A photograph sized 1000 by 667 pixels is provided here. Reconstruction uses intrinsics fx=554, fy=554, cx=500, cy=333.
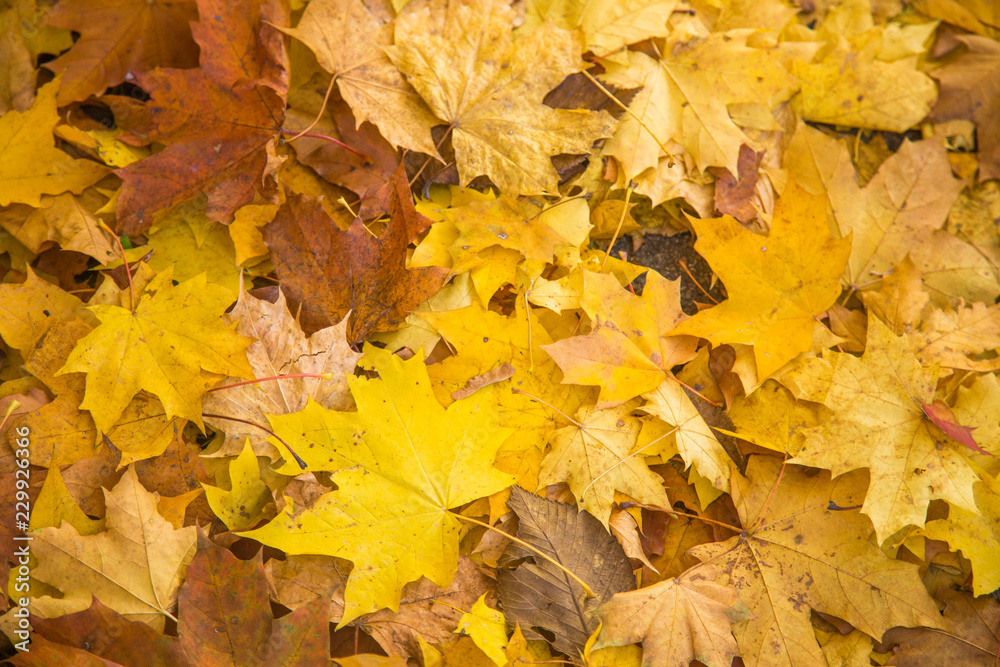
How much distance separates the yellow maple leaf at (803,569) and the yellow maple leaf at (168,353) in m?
1.30

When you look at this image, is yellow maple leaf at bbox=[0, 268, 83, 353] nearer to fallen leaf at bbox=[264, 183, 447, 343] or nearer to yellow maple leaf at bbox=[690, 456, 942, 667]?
fallen leaf at bbox=[264, 183, 447, 343]

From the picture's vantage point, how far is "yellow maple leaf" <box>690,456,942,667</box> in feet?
4.54

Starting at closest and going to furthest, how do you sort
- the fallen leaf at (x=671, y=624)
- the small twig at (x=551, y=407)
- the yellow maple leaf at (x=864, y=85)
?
the fallen leaf at (x=671, y=624) < the small twig at (x=551, y=407) < the yellow maple leaf at (x=864, y=85)

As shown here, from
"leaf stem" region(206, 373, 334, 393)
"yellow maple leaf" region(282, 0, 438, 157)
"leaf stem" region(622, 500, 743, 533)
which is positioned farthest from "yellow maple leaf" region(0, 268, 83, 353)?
"leaf stem" region(622, 500, 743, 533)

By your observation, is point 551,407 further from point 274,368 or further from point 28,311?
point 28,311

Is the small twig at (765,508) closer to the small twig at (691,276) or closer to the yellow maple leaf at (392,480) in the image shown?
the small twig at (691,276)

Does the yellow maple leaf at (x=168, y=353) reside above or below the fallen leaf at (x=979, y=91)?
below

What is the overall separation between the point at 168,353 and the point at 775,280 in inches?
61.6

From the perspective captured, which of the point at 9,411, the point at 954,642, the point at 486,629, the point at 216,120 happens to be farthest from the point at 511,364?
the point at 954,642

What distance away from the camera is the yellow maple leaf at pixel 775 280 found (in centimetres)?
146

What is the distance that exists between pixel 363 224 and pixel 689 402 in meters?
0.99

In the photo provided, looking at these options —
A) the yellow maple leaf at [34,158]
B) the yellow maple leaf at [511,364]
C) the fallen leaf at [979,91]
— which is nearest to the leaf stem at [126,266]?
the yellow maple leaf at [34,158]

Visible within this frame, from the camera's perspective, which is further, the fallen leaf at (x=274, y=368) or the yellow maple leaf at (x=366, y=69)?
the yellow maple leaf at (x=366, y=69)

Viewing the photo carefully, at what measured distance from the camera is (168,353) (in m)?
1.36
